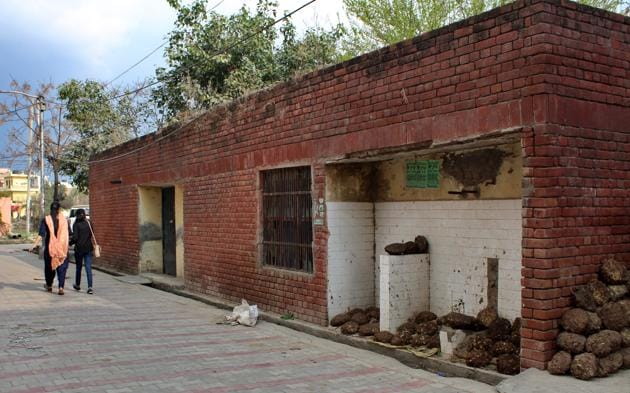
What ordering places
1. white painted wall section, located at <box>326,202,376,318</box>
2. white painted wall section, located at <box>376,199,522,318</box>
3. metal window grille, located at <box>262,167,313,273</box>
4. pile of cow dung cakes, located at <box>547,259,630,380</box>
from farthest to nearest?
metal window grille, located at <box>262,167,313,273</box> < white painted wall section, located at <box>326,202,376,318</box> < white painted wall section, located at <box>376,199,522,318</box> < pile of cow dung cakes, located at <box>547,259,630,380</box>

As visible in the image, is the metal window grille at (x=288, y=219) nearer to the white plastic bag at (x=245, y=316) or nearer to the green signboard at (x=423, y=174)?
the white plastic bag at (x=245, y=316)

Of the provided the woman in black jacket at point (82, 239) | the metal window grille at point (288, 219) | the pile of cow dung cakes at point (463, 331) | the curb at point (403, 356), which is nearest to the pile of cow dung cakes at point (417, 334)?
the pile of cow dung cakes at point (463, 331)

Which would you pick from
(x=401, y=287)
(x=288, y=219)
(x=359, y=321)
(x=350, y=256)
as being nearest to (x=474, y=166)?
(x=401, y=287)

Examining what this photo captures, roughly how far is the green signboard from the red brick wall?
2.06 metres

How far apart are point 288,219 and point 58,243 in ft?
16.9

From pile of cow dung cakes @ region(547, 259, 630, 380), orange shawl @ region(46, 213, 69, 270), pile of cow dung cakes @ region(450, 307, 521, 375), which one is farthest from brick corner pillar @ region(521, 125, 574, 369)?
orange shawl @ region(46, 213, 69, 270)

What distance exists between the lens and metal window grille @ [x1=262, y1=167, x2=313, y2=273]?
874 cm

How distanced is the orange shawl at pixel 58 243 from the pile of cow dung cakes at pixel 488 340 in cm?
794

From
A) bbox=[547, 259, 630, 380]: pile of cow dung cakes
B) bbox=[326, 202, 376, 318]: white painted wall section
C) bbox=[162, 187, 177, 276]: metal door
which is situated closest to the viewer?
bbox=[547, 259, 630, 380]: pile of cow dung cakes

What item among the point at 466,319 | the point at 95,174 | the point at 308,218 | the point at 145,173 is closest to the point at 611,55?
the point at 466,319

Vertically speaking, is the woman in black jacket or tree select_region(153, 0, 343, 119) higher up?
tree select_region(153, 0, 343, 119)

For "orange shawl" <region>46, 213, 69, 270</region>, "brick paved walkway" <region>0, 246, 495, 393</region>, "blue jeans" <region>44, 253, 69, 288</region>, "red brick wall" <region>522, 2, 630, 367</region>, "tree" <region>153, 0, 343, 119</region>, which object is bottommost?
"brick paved walkway" <region>0, 246, 495, 393</region>

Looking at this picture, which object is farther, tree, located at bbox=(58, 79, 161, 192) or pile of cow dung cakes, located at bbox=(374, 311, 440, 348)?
tree, located at bbox=(58, 79, 161, 192)

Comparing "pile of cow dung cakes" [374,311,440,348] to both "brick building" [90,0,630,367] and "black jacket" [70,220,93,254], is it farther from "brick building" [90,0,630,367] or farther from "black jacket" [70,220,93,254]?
"black jacket" [70,220,93,254]
